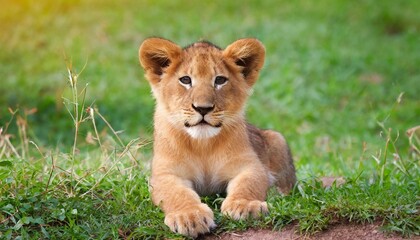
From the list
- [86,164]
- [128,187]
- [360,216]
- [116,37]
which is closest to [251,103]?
[116,37]

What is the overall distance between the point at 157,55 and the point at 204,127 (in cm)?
79

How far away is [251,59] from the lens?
231 inches

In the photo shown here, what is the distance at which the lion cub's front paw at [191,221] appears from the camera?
4871 mm

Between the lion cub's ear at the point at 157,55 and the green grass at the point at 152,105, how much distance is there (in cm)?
44

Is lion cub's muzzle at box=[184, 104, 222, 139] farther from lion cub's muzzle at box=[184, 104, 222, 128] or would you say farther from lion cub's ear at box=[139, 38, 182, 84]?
lion cub's ear at box=[139, 38, 182, 84]

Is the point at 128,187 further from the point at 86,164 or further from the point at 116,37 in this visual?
the point at 116,37

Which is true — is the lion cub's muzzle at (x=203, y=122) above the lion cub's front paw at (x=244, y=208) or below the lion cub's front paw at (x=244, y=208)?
above

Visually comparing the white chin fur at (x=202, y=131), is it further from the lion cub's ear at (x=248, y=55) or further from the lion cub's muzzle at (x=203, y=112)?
the lion cub's ear at (x=248, y=55)

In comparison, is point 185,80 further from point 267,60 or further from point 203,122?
point 267,60

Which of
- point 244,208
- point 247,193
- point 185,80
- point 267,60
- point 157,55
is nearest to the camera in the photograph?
point 244,208

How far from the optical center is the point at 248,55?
582cm

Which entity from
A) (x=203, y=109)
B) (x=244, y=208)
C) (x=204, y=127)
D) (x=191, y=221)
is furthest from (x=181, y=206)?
(x=203, y=109)

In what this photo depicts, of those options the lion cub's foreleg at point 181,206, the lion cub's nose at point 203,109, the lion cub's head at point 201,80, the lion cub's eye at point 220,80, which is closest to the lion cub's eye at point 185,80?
the lion cub's head at point 201,80

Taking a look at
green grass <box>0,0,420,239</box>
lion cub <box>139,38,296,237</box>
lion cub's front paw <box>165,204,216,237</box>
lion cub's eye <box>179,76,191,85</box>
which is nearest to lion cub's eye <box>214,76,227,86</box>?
lion cub <box>139,38,296,237</box>
